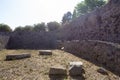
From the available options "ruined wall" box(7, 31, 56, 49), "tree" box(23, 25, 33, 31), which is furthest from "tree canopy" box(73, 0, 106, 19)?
"ruined wall" box(7, 31, 56, 49)

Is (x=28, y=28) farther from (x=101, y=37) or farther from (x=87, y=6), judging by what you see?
(x=101, y=37)

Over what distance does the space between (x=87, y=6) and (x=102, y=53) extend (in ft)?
151

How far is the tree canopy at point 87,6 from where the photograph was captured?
49.6 m

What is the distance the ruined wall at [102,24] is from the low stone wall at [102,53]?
141cm

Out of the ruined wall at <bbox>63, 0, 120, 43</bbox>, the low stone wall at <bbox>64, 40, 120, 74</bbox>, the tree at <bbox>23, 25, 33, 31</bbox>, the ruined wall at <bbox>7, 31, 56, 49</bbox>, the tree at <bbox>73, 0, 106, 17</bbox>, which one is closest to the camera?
the low stone wall at <bbox>64, 40, 120, 74</bbox>

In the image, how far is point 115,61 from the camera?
640 centimetres

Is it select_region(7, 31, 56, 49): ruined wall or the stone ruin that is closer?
the stone ruin

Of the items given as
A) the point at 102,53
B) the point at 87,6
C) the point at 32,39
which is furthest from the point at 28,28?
the point at 102,53

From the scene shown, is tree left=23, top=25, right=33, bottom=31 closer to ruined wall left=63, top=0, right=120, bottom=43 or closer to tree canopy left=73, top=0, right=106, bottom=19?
tree canopy left=73, top=0, right=106, bottom=19

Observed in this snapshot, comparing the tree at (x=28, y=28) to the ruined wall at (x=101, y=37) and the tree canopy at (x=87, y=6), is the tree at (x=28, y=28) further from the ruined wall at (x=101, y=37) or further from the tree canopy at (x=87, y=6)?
the ruined wall at (x=101, y=37)

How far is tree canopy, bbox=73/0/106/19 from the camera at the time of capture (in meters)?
49.6

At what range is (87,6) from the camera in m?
52.0

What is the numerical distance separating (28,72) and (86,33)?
8.81 m

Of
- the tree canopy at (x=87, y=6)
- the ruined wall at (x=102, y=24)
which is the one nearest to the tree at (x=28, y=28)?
the tree canopy at (x=87, y=6)
